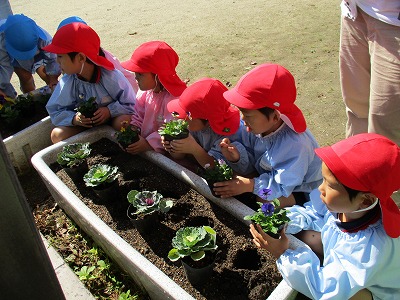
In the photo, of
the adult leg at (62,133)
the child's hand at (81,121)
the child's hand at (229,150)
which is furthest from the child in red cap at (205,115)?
the adult leg at (62,133)

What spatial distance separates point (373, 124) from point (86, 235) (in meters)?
2.32

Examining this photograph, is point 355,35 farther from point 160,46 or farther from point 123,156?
point 123,156

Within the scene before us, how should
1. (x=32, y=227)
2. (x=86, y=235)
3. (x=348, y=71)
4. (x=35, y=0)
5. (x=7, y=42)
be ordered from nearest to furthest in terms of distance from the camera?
(x=32, y=227) → (x=348, y=71) → (x=86, y=235) → (x=7, y=42) → (x=35, y=0)

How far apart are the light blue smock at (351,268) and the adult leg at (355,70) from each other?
1.30 m

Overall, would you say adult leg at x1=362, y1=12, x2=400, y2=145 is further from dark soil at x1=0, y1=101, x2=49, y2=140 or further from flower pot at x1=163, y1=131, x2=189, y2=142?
dark soil at x1=0, y1=101, x2=49, y2=140

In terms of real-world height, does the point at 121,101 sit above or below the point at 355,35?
below

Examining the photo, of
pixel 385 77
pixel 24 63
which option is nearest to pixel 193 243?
pixel 385 77

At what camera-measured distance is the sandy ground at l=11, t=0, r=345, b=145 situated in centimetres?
501

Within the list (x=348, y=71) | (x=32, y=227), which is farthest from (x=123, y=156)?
(x=32, y=227)

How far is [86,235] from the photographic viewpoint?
3379 millimetres

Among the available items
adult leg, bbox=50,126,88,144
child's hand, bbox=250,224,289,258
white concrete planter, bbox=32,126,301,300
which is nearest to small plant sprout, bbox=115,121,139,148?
white concrete planter, bbox=32,126,301,300

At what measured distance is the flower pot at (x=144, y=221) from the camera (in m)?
2.67

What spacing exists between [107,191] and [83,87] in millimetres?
1322

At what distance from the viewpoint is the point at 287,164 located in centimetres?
272
